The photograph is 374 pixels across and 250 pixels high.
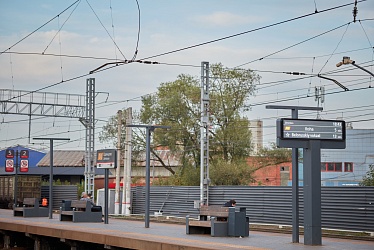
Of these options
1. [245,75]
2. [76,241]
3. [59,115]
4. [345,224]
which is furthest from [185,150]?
[76,241]

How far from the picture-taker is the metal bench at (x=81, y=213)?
98.6 feet

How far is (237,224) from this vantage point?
2184 centimetres

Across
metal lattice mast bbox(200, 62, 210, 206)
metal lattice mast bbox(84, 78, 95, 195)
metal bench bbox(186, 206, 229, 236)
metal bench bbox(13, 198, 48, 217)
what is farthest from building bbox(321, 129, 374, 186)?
metal bench bbox(186, 206, 229, 236)

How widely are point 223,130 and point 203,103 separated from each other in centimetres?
2604

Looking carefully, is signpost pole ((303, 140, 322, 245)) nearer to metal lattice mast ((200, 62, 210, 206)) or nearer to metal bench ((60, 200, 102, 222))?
metal bench ((60, 200, 102, 222))

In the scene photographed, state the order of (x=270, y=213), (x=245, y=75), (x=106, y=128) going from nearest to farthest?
(x=270, y=213) < (x=245, y=75) < (x=106, y=128)

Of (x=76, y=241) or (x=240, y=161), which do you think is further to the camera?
(x=240, y=161)

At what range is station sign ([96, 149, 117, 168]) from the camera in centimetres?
2870

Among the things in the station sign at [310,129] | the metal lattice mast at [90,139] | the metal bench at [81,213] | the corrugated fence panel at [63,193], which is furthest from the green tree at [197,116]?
the station sign at [310,129]

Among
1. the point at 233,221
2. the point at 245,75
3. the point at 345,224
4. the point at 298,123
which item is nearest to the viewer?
the point at 298,123

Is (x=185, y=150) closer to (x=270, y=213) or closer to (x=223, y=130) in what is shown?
(x=223, y=130)

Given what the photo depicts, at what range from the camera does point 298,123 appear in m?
18.6

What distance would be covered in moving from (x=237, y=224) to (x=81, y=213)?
995 cm

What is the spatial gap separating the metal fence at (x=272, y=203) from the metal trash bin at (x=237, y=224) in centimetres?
864
